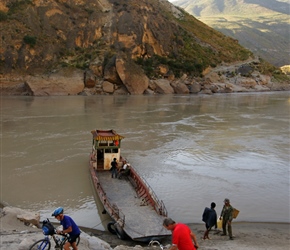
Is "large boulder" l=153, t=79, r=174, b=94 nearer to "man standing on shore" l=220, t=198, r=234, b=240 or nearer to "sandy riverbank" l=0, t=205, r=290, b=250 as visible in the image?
"sandy riverbank" l=0, t=205, r=290, b=250

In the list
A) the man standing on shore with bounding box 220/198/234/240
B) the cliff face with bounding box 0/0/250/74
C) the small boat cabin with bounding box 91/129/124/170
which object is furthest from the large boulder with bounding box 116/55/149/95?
the man standing on shore with bounding box 220/198/234/240

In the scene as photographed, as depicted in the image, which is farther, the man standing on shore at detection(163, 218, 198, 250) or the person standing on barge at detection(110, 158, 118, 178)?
the person standing on barge at detection(110, 158, 118, 178)

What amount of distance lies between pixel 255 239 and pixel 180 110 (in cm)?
3293

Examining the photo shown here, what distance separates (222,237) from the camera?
1013 cm

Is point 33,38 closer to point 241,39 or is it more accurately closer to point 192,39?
point 192,39

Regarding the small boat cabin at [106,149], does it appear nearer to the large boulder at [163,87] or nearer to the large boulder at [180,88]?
the large boulder at [163,87]

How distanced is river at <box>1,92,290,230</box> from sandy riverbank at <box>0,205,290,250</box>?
699mm

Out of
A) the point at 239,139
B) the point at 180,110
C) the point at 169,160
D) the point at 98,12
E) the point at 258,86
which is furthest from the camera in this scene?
the point at 258,86

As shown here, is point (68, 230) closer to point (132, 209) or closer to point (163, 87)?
point (132, 209)

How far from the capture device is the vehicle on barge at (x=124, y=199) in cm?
1000

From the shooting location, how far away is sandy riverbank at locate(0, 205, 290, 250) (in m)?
8.46

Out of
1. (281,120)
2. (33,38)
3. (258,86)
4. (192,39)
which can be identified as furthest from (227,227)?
(192,39)

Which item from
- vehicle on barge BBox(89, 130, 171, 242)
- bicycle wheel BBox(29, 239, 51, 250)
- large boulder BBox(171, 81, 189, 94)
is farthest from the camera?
large boulder BBox(171, 81, 189, 94)

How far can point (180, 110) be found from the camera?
4269 centimetres
